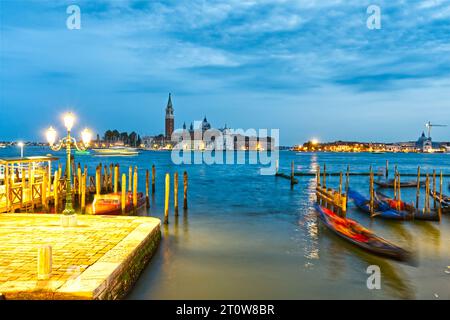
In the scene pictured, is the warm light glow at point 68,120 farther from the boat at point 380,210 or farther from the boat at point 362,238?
the boat at point 380,210

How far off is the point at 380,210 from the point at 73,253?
52.4 feet

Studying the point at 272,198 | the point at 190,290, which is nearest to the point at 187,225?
the point at 190,290

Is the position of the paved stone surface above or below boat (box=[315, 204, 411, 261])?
above

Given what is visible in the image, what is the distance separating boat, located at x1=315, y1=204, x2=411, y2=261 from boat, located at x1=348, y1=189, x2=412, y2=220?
3787mm

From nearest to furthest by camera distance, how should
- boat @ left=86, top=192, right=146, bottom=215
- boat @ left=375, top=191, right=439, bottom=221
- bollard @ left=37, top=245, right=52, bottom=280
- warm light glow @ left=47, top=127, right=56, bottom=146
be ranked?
bollard @ left=37, top=245, right=52, bottom=280 → warm light glow @ left=47, top=127, right=56, bottom=146 → boat @ left=86, top=192, right=146, bottom=215 → boat @ left=375, top=191, right=439, bottom=221

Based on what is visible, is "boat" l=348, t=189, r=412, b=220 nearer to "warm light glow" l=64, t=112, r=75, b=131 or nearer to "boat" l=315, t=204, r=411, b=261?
"boat" l=315, t=204, r=411, b=261

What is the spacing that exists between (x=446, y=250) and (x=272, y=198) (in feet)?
47.1

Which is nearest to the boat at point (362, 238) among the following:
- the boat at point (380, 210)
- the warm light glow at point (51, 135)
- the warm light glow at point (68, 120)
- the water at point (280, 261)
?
the water at point (280, 261)

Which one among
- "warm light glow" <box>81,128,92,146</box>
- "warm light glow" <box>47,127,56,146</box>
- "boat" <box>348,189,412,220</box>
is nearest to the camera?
"warm light glow" <box>47,127,56,146</box>

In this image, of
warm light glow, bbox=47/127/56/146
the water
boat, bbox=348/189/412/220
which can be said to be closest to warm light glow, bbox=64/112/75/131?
warm light glow, bbox=47/127/56/146

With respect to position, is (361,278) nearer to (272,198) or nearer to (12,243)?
(12,243)

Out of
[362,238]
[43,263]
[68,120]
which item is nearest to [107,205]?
[68,120]

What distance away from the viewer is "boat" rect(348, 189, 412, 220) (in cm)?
1694

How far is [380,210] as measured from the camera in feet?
60.9
